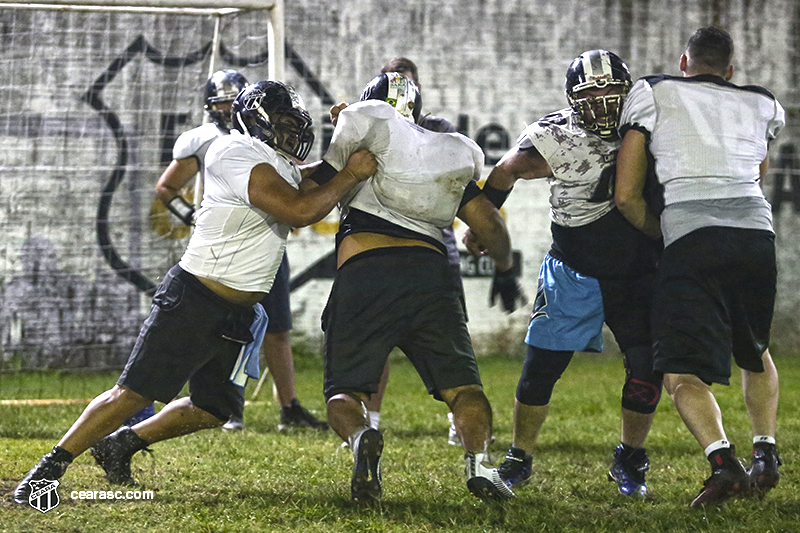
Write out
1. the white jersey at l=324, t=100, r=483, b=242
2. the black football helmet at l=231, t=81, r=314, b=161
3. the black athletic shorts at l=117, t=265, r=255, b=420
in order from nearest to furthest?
the white jersey at l=324, t=100, r=483, b=242
the black athletic shorts at l=117, t=265, r=255, b=420
the black football helmet at l=231, t=81, r=314, b=161

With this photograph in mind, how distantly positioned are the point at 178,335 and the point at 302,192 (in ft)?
2.68

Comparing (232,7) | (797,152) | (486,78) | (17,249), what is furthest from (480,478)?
(797,152)

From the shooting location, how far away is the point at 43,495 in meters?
4.16

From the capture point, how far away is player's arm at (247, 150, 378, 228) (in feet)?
13.7

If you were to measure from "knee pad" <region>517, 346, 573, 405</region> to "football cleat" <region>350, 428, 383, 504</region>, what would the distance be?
3.60 feet

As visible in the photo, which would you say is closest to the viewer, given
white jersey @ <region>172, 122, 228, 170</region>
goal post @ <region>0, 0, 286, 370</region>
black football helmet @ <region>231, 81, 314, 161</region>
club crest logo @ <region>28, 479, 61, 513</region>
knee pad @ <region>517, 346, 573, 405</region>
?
club crest logo @ <region>28, 479, 61, 513</region>

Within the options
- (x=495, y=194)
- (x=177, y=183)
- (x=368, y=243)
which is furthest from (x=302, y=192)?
(x=177, y=183)

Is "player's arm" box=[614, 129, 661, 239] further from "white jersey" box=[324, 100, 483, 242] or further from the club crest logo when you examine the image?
the club crest logo

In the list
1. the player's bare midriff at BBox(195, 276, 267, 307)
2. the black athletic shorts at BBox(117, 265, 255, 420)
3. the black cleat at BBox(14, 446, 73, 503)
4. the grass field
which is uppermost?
the player's bare midriff at BBox(195, 276, 267, 307)

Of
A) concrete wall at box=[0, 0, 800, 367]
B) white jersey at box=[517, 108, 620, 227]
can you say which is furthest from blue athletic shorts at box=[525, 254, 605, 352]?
concrete wall at box=[0, 0, 800, 367]

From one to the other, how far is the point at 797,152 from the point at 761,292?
8505mm

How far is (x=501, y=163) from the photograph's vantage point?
191 inches

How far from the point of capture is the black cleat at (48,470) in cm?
417

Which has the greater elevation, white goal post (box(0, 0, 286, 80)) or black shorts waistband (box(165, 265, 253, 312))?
white goal post (box(0, 0, 286, 80))
